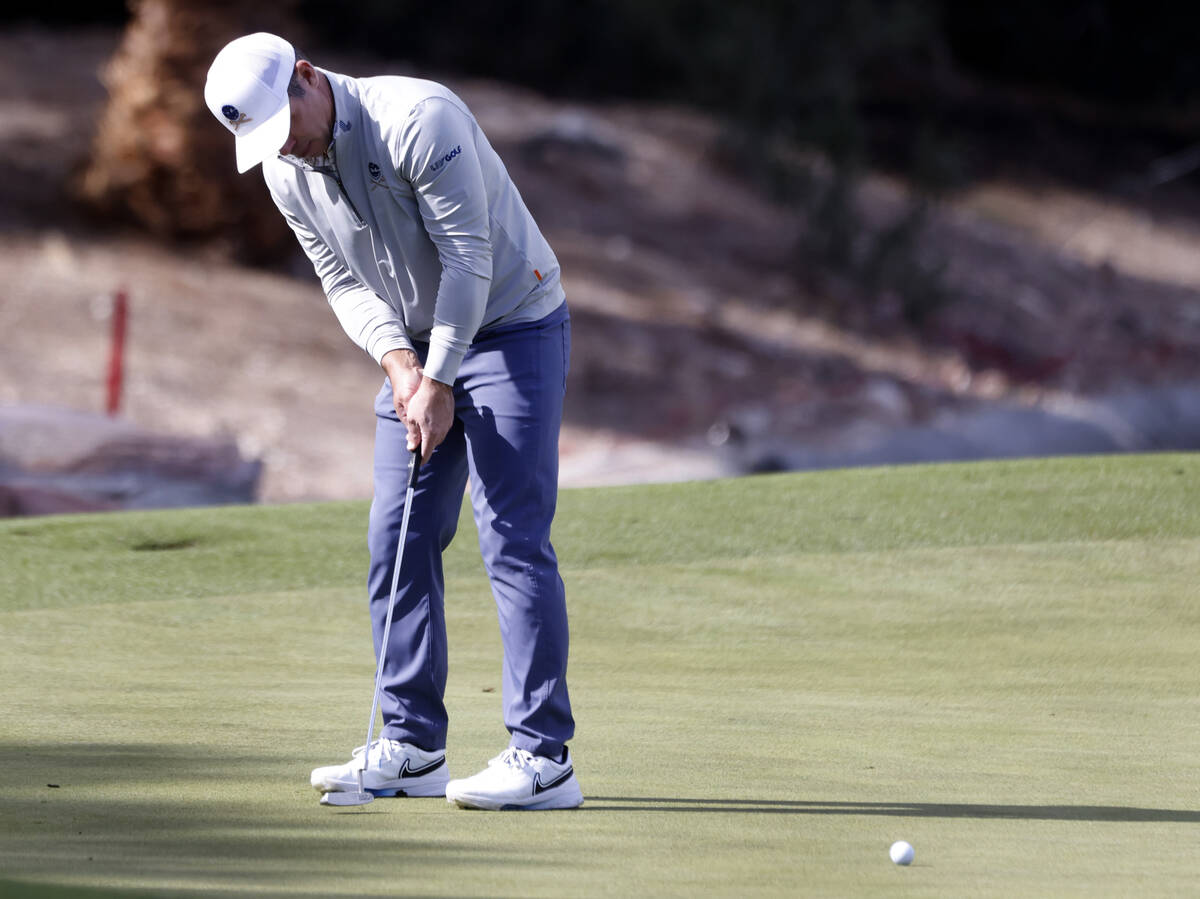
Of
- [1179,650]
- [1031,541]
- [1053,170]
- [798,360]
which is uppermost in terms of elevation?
[1053,170]

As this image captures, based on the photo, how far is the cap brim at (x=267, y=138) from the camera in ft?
11.6

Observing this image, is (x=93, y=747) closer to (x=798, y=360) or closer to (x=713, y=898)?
(x=713, y=898)

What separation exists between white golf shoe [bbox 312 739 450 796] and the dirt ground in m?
10.2

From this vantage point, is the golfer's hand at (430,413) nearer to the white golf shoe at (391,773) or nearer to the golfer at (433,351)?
the golfer at (433,351)

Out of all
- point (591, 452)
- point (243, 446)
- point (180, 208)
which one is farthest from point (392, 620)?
point (180, 208)

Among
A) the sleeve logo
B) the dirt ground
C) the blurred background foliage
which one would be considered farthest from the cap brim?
the blurred background foliage

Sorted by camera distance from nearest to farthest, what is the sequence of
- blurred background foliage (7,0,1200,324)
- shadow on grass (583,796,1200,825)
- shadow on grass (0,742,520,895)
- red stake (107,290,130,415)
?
shadow on grass (0,742,520,895) → shadow on grass (583,796,1200,825) → red stake (107,290,130,415) → blurred background foliage (7,0,1200,324)

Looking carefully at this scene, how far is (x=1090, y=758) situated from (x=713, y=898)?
175cm

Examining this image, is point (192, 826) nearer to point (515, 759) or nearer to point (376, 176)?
point (515, 759)

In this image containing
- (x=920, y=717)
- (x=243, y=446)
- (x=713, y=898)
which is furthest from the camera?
(x=243, y=446)

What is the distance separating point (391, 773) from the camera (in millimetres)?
3869

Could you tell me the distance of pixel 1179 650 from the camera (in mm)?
5922

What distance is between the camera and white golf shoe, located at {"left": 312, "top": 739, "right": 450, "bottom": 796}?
3.76 m

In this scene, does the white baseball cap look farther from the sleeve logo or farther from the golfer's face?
the sleeve logo
